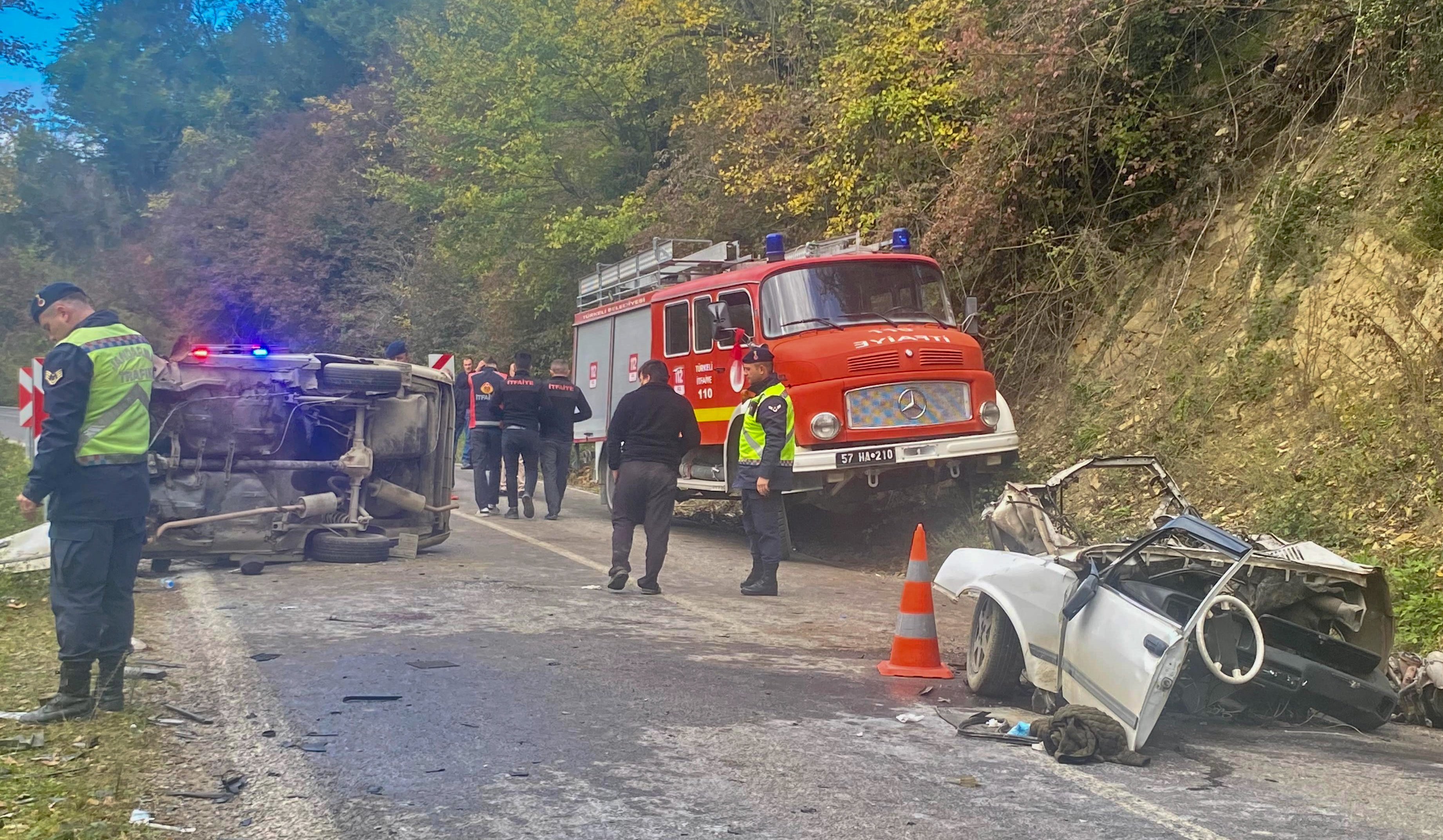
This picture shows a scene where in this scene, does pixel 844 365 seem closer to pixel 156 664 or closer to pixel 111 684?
pixel 156 664

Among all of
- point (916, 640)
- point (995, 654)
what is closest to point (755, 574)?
point (916, 640)

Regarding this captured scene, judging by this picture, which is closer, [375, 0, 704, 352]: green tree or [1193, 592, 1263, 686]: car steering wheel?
[1193, 592, 1263, 686]: car steering wheel

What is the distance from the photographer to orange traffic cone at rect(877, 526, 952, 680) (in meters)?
7.08

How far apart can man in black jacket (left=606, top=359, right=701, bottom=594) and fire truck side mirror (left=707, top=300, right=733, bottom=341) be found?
2678 millimetres

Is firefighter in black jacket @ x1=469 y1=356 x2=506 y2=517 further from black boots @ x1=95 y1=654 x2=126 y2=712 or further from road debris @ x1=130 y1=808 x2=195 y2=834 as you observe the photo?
road debris @ x1=130 y1=808 x2=195 y2=834

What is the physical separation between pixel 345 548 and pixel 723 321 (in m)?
4.19

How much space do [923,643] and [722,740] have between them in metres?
1.96

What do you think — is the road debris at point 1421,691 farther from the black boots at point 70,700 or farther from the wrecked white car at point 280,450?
the wrecked white car at point 280,450

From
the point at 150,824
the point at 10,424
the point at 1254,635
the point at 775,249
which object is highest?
the point at 775,249

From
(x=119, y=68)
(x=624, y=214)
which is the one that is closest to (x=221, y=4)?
(x=119, y=68)

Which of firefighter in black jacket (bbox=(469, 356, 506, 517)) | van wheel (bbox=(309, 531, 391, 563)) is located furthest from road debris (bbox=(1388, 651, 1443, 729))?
firefighter in black jacket (bbox=(469, 356, 506, 517))

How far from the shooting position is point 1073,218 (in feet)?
49.4

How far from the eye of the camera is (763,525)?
10.0m

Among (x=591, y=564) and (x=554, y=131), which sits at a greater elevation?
(x=554, y=131)
